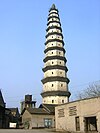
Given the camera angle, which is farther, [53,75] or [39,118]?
[53,75]

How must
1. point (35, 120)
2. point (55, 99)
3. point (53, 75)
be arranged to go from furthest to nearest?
point (53, 75) → point (55, 99) → point (35, 120)

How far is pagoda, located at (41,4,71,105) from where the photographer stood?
2254 inches

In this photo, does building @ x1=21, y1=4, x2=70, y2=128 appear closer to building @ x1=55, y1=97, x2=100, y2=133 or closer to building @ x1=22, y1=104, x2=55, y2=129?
building @ x1=22, y1=104, x2=55, y2=129

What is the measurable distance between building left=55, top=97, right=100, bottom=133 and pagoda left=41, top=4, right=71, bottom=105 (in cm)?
2194

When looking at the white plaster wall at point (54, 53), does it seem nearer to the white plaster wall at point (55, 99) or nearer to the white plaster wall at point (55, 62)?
the white plaster wall at point (55, 62)

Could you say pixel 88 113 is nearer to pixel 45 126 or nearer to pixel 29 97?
pixel 45 126

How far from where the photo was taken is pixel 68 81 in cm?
6059

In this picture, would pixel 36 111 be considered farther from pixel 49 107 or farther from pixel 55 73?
pixel 55 73

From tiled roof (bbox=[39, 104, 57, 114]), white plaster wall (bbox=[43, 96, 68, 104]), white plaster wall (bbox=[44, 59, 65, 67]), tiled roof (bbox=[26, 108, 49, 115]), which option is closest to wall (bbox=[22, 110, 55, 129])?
tiled roof (bbox=[26, 108, 49, 115])

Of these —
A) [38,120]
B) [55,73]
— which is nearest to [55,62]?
[55,73]

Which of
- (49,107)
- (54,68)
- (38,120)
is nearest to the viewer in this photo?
(38,120)

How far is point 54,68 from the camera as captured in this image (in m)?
59.2

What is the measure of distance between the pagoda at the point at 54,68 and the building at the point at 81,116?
21.9 meters

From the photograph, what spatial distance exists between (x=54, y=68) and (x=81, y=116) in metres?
28.9
